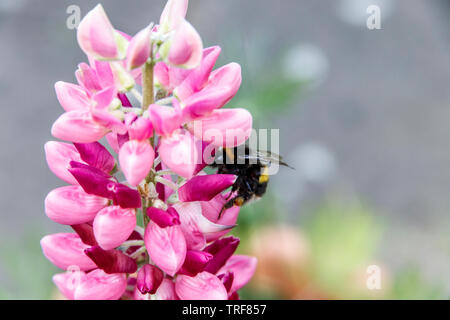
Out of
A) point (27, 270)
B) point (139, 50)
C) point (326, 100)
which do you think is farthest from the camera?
point (326, 100)

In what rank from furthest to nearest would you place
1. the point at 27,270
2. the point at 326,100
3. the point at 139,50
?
the point at 326,100, the point at 27,270, the point at 139,50

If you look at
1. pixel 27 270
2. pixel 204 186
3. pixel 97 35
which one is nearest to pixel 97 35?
pixel 97 35

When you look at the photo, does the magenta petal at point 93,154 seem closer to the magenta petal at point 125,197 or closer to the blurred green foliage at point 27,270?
the magenta petal at point 125,197

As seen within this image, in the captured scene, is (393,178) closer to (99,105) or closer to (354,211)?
(354,211)

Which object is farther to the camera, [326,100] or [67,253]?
[326,100]

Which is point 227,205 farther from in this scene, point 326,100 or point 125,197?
point 326,100

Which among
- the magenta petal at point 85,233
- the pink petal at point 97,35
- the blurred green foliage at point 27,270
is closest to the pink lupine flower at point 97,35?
the pink petal at point 97,35

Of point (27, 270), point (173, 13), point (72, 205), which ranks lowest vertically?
point (27, 270)

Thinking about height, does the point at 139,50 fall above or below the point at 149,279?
above
